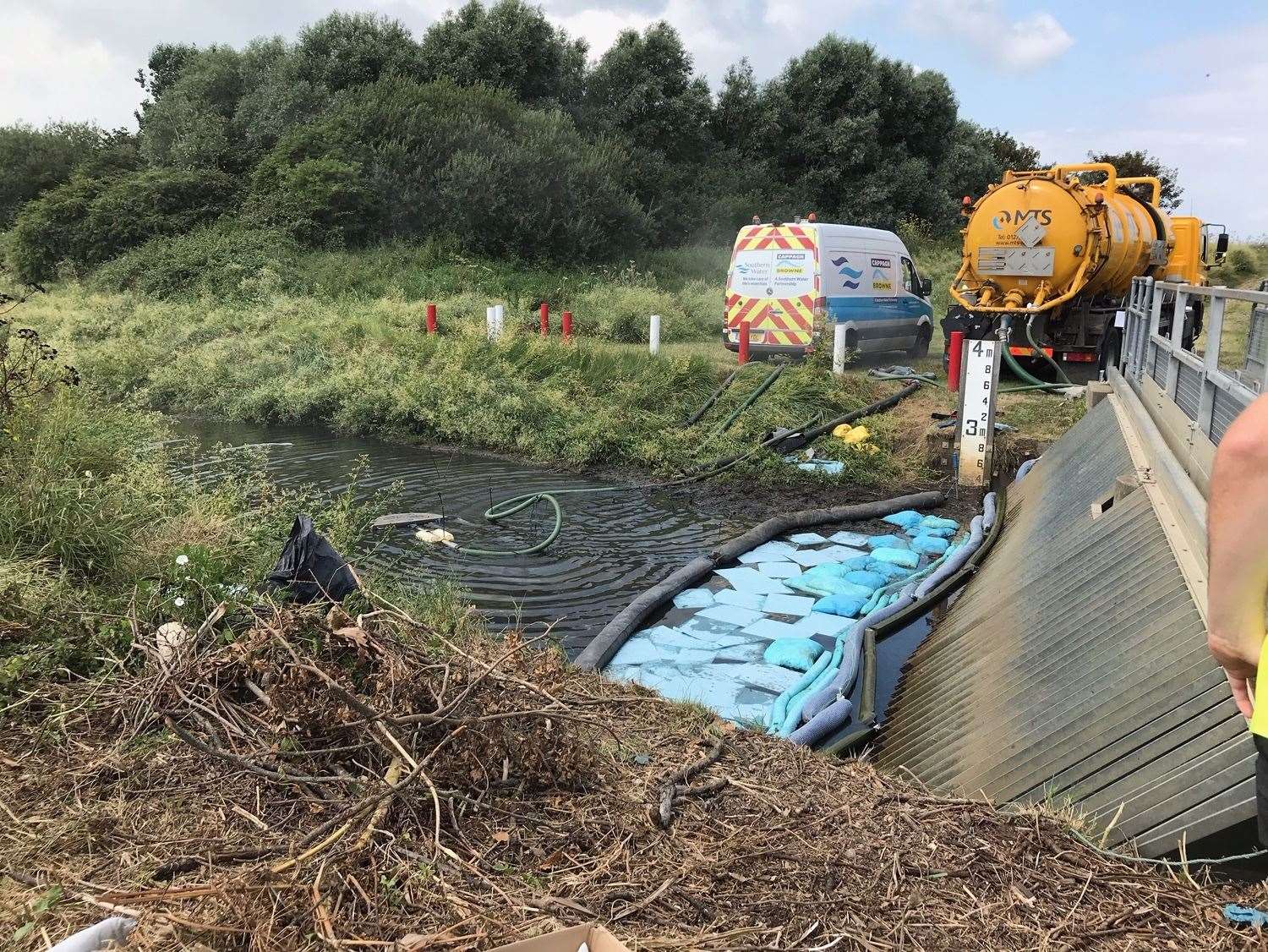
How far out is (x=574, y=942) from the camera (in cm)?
230

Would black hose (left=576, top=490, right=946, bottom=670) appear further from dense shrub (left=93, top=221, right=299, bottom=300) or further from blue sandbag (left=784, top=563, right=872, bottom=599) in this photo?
dense shrub (left=93, top=221, right=299, bottom=300)

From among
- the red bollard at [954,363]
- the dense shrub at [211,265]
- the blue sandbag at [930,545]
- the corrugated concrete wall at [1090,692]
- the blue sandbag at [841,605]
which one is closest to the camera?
the corrugated concrete wall at [1090,692]

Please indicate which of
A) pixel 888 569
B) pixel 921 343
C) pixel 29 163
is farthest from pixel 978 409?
pixel 29 163

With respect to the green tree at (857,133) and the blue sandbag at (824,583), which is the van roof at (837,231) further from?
the green tree at (857,133)

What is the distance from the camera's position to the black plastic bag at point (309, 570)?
15.3ft

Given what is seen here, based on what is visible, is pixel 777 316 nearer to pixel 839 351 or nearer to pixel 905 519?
pixel 839 351

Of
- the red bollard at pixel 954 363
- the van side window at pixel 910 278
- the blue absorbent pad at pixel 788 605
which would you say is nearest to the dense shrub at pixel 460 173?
the van side window at pixel 910 278

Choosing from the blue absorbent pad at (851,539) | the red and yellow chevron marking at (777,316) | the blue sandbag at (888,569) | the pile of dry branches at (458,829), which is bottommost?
the blue sandbag at (888,569)

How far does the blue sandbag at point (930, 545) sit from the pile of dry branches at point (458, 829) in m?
5.07

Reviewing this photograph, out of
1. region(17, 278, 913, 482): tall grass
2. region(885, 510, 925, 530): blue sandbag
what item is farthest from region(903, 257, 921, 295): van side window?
Result: region(885, 510, 925, 530): blue sandbag

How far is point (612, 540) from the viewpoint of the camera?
30.0ft

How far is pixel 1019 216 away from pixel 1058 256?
0.77 meters

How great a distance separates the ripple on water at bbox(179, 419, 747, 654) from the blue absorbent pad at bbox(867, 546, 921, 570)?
1595 millimetres

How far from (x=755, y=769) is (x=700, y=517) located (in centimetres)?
621
